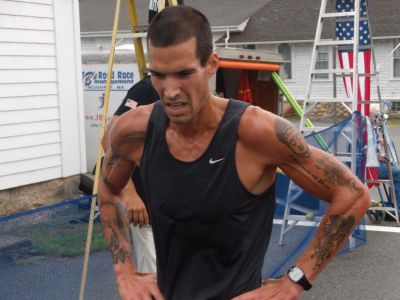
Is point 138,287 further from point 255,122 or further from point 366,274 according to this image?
point 366,274

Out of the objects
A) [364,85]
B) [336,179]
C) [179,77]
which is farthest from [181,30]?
[364,85]

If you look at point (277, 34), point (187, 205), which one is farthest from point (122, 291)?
point (277, 34)

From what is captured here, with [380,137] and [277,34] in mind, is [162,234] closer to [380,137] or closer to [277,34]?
[380,137]

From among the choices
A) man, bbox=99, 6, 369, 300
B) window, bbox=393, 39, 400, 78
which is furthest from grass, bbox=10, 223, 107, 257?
window, bbox=393, 39, 400, 78

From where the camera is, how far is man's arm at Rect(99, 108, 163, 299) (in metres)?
2.51

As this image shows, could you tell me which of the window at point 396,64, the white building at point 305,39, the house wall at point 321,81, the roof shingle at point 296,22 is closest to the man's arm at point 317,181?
the white building at point 305,39

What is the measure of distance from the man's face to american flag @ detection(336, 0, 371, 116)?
5.75 metres

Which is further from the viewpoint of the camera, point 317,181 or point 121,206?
point 121,206

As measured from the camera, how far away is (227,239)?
2295 mm

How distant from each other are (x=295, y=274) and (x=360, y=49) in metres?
6.14

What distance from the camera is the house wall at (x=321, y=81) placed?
26547mm

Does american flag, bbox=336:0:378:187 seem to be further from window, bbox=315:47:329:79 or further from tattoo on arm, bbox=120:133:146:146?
window, bbox=315:47:329:79

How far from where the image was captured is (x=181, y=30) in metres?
2.15

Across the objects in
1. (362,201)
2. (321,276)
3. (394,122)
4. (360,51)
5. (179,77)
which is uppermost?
(360,51)
